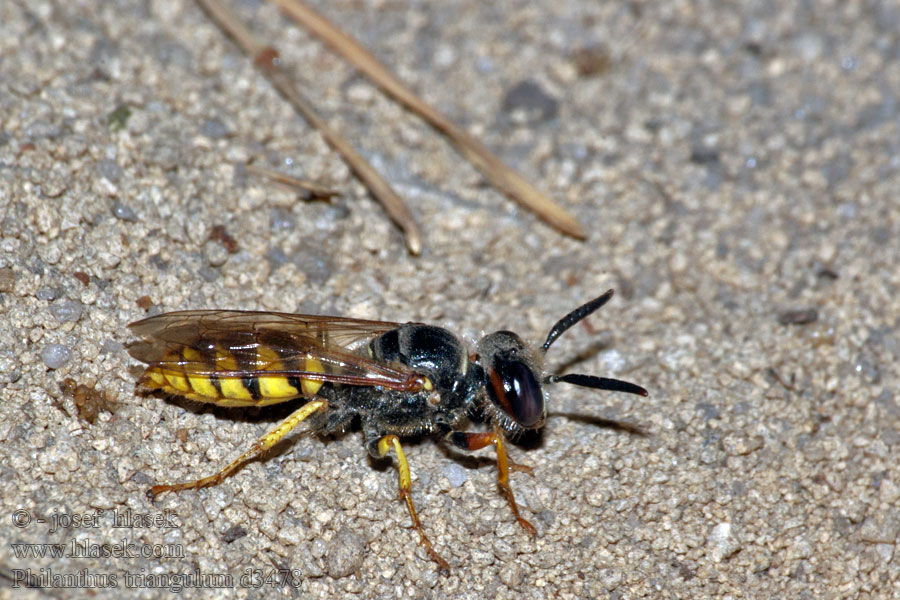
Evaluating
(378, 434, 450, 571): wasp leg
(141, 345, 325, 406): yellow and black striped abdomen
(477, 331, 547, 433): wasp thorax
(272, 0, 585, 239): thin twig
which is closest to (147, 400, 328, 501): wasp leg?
(141, 345, 325, 406): yellow and black striped abdomen

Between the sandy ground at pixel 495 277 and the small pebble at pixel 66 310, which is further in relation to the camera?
the small pebble at pixel 66 310

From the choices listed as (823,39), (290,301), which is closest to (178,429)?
(290,301)

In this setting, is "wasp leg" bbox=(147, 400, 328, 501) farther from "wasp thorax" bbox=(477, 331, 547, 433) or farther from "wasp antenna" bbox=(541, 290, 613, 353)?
"wasp antenna" bbox=(541, 290, 613, 353)

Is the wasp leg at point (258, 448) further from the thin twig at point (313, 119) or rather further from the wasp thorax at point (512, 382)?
the thin twig at point (313, 119)

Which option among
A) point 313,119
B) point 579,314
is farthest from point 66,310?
point 579,314

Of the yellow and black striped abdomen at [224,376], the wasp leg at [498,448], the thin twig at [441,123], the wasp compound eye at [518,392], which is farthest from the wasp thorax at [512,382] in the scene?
the thin twig at [441,123]

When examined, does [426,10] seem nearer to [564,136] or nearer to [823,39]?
[564,136]

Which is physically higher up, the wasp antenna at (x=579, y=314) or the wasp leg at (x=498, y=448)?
the wasp antenna at (x=579, y=314)
